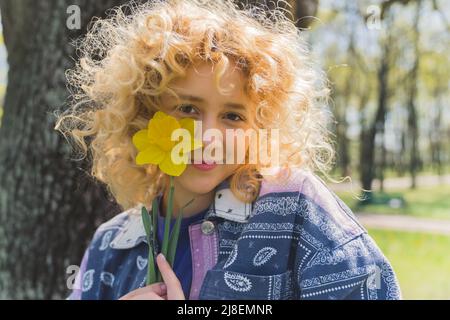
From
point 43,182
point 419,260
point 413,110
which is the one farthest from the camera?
point 413,110

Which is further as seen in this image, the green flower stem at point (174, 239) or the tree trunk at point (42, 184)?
the tree trunk at point (42, 184)

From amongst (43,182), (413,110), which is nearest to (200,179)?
(43,182)

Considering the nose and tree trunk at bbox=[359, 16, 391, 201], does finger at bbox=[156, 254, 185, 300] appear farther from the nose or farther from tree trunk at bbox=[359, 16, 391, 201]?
tree trunk at bbox=[359, 16, 391, 201]

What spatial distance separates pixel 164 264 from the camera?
4.97 feet

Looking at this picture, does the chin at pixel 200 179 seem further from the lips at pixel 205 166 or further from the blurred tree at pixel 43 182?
the blurred tree at pixel 43 182

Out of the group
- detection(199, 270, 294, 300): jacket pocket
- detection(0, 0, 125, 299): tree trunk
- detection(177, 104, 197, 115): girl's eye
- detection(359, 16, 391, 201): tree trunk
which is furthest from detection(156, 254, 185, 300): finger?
detection(359, 16, 391, 201): tree trunk

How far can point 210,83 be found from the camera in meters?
1.66

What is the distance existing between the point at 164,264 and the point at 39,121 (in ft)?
4.43

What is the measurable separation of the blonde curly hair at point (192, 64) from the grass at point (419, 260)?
496 cm

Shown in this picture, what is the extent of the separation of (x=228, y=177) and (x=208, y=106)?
0.27 metres

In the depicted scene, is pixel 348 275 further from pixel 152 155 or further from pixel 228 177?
pixel 152 155

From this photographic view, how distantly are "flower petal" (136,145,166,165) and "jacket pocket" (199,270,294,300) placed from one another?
1.34 feet

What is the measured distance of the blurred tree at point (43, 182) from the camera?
2.55 metres

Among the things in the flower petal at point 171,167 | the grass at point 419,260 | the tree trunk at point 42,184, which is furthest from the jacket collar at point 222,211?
the grass at point 419,260
